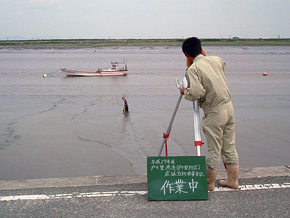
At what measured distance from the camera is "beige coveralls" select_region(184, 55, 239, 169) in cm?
356

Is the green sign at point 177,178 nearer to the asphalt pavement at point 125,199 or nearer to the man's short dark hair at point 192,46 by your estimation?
the asphalt pavement at point 125,199

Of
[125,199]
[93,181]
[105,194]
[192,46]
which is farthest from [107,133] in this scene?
[192,46]

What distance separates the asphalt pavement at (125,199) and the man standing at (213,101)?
31 cm

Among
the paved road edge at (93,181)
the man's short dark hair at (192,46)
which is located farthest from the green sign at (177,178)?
the man's short dark hair at (192,46)

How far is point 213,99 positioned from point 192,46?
661 millimetres

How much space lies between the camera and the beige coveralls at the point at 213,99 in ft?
11.7

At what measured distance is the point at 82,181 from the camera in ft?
13.8

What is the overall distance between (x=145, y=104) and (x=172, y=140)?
6.23 meters

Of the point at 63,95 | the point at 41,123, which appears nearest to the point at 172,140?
the point at 41,123

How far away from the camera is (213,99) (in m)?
3.64

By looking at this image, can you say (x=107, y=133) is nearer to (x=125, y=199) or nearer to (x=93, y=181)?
(x=93, y=181)

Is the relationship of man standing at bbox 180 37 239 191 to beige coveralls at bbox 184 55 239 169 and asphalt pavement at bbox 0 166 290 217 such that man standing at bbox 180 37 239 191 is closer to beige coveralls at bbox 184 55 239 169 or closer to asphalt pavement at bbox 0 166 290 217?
beige coveralls at bbox 184 55 239 169

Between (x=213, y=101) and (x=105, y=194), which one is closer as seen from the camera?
(x=213, y=101)

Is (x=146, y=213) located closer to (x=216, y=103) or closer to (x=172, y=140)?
(x=216, y=103)
